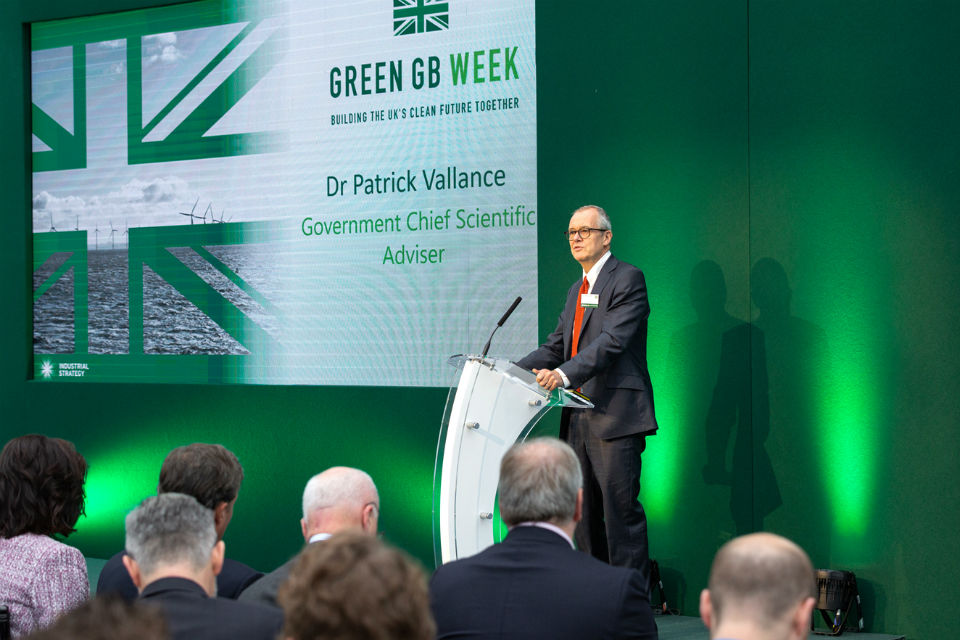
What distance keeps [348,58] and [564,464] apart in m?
4.32

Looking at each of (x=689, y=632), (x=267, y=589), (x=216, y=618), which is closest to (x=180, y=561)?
(x=216, y=618)

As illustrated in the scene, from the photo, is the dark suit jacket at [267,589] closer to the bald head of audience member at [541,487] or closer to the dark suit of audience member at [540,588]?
the dark suit of audience member at [540,588]

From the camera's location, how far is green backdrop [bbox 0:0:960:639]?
472 cm

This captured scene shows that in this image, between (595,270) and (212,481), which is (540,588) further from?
(595,270)

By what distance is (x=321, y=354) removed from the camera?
6.31 metres

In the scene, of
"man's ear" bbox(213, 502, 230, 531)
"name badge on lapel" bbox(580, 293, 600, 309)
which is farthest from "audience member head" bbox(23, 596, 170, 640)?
"name badge on lapel" bbox(580, 293, 600, 309)

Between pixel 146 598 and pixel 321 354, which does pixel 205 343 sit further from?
pixel 146 598

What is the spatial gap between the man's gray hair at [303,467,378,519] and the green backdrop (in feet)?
9.30

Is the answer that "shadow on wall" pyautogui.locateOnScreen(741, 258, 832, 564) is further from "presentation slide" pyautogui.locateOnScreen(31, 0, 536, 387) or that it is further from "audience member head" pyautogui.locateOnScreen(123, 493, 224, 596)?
"audience member head" pyautogui.locateOnScreen(123, 493, 224, 596)

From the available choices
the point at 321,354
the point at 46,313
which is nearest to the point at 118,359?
the point at 46,313

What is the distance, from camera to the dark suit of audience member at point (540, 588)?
2150 mm

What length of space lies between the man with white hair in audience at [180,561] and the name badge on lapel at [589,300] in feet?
9.10

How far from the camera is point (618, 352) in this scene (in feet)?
14.7

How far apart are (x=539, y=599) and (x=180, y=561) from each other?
2.30 ft
